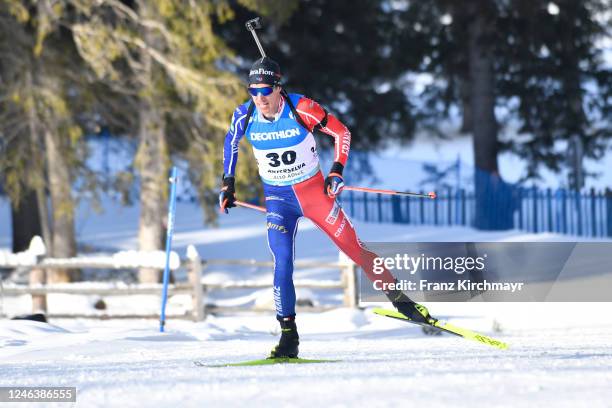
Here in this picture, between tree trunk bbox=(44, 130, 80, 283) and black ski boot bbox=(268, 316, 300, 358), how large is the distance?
417 inches

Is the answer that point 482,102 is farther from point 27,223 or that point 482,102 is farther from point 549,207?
point 27,223

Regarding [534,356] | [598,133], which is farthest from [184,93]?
[598,133]

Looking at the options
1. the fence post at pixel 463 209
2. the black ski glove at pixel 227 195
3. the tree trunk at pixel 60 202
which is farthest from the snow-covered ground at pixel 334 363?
the fence post at pixel 463 209

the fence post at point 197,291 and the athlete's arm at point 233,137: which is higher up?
the athlete's arm at point 233,137

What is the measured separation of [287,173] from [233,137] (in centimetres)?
61

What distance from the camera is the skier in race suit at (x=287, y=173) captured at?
7.94 metres

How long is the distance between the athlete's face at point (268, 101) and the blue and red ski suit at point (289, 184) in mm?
52

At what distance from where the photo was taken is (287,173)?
8086 mm

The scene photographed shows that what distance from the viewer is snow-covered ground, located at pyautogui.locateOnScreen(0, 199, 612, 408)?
541cm

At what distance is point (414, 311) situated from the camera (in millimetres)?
8398


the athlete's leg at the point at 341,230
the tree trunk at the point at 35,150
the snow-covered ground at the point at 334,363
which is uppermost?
the tree trunk at the point at 35,150

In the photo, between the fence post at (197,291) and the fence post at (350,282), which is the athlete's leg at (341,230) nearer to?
the fence post at (350,282)

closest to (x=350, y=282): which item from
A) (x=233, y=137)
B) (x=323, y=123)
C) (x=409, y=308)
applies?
(x=409, y=308)

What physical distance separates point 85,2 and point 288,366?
11.6m
